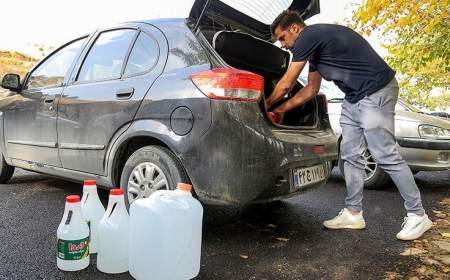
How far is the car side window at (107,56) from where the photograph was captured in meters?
3.18

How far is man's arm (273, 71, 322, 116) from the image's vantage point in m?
3.10

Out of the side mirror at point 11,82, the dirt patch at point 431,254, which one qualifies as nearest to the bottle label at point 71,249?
the dirt patch at point 431,254

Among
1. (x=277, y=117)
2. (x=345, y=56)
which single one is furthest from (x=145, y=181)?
(x=345, y=56)

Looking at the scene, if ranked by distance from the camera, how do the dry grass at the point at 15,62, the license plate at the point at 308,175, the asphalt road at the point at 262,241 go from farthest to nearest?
the dry grass at the point at 15,62 → the license plate at the point at 308,175 → the asphalt road at the point at 262,241

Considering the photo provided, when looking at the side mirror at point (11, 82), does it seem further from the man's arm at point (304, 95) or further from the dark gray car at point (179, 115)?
the man's arm at point (304, 95)

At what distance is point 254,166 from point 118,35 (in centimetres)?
170

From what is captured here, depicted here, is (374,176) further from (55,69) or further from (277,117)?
(55,69)

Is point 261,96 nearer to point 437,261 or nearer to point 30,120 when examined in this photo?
point 437,261

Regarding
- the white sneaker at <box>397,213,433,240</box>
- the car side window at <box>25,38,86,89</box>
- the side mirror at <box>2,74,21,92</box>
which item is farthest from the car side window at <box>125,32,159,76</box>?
the white sneaker at <box>397,213,433,240</box>

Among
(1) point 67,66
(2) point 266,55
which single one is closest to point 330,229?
(2) point 266,55

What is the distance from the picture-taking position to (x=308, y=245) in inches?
110

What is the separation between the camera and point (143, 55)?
2.99m

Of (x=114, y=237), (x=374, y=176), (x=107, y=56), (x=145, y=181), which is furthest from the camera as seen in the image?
(x=374, y=176)

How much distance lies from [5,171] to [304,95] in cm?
344
